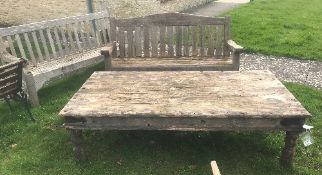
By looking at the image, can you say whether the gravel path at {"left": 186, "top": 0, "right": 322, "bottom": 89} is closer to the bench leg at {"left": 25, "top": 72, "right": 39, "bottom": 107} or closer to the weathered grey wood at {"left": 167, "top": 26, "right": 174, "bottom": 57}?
the weathered grey wood at {"left": 167, "top": 26, "right": 174, "bottom": 57}

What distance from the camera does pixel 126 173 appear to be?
4.38 m

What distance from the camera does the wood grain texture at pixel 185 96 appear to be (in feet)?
12.8

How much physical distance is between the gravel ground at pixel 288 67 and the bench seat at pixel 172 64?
1774 millimetres

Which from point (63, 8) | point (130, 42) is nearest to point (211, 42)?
point (130, 42)

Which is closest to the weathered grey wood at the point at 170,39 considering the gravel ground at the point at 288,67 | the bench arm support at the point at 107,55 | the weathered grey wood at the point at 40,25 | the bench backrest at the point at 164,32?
the bench backrest at the point at 164,32

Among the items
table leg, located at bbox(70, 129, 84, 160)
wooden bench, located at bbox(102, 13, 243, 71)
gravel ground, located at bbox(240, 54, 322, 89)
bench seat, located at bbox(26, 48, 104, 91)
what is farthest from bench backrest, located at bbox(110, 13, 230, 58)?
table leg, located at bbox(70, 129, 84, 160)

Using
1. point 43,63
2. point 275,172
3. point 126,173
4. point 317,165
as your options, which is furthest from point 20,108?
point 317,165

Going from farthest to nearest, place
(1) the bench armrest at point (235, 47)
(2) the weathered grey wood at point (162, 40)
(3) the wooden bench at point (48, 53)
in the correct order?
(2) the weathered grey wood at point (162, 40), (3) the wooden bench at point (48, 53), (1) the bench armrest at point (235, 47)

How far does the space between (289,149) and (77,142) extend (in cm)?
258

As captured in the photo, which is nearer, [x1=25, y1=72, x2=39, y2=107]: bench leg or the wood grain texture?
the wood grain texture

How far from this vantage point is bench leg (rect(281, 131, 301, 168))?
4145mm

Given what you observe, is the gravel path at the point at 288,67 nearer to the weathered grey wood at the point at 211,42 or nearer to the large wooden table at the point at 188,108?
the weathered grey wood at the point at 211,42

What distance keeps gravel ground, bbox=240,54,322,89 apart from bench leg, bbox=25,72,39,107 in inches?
168

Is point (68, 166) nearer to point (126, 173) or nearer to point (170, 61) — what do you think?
point (126, 173)
